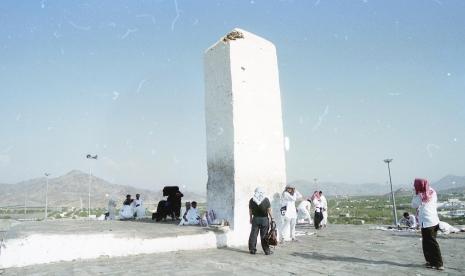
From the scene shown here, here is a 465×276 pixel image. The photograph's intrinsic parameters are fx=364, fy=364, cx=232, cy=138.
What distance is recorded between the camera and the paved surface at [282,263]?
19.6 feet

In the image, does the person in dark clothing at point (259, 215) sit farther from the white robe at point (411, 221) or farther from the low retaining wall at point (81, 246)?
the white robe at point (411, 221)

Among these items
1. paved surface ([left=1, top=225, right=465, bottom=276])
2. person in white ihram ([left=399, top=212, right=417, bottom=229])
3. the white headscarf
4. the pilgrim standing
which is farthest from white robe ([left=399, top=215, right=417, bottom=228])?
the white headscarf

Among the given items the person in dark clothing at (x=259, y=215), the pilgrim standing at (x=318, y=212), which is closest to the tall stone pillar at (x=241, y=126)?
the person in dark clothing at (x=259, y=215)

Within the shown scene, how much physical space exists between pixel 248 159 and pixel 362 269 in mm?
4261

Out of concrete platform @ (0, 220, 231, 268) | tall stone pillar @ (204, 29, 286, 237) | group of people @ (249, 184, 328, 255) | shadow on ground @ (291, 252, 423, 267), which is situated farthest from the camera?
tall stone pillar @ (204, 29, 286, 237)

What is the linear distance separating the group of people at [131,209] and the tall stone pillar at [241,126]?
219 inches

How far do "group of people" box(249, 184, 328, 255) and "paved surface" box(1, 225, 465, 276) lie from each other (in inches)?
17.8

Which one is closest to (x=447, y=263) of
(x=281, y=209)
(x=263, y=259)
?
(x=263, y=259)

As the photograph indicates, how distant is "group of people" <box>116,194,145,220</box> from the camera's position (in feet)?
46.7

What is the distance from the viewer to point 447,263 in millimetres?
6848

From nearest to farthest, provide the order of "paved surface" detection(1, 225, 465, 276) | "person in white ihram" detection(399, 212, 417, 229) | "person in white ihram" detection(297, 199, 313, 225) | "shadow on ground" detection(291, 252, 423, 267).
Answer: "paved surface" detection(1, 225, 465, 276) < "shadow on ground" detection(291, 252, 423, 267) < "person in white ihram" detection(399, 212, 417, 229) < "person in white ihram" detection(297, 199, 313, 225)

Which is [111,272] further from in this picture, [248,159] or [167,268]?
[248,159]

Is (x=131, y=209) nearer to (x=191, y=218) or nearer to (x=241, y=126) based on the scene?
(x=191, y=218)

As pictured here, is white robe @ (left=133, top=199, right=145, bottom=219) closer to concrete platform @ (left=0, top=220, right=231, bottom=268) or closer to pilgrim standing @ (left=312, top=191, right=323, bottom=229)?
concrete platform @ (left=0, top=220, right=231, bottom=268)
